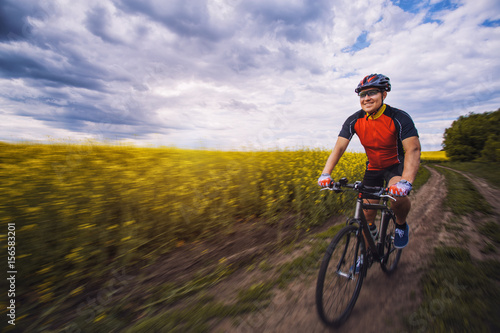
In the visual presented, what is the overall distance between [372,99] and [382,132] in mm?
448

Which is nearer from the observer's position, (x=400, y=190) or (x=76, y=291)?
(x=400, y=190)

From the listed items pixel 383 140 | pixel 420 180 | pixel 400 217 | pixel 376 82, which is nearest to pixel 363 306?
pixel 400 217

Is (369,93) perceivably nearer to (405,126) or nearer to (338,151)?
(405,126)

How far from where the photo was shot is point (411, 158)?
244 cm

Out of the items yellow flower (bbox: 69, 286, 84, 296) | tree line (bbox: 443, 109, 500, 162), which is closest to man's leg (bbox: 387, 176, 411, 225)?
yellow flower (bbox: 69, 286, 84, 296)

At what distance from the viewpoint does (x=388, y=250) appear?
10.1 feet

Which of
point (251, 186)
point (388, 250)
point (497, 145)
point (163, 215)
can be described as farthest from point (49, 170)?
point (497, 145)

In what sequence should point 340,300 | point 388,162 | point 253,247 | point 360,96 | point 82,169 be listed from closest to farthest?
1. point 340,300
2. point 360,96
3. point 388,162
4. point 82,169
5. point 253,247

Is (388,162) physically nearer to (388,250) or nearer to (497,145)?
(388,250)

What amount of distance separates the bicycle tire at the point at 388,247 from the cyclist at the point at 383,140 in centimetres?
8

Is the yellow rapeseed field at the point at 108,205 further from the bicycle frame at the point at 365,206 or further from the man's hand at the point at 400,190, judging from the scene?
the man's hand at the point at 400,190

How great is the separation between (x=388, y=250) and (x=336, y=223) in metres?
2.34

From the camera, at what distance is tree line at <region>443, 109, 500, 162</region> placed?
32500mm

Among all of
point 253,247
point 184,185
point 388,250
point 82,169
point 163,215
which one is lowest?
point 253,247
